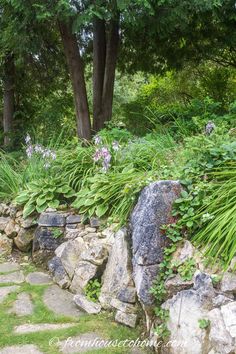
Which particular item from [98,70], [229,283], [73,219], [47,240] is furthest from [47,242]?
[98,70]

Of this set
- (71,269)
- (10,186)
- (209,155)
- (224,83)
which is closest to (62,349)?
(71,269)

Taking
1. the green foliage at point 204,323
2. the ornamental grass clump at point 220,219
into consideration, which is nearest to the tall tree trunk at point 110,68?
the ornamental grass clump at point 220,219

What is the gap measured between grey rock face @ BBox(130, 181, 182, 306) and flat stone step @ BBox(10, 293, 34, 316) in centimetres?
80

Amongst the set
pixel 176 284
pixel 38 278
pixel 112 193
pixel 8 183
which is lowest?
pixel 38 278

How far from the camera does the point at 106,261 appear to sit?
2.98 metres

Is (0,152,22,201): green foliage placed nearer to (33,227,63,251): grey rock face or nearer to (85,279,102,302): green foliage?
(33,227,63,251): grey rock face

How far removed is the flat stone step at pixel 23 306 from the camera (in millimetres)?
2738

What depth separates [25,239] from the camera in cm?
383

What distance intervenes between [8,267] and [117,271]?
1295 millimetres

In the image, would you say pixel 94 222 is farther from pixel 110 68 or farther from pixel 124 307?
pixel 110 68

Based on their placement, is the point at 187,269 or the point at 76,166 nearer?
the point at 187,269

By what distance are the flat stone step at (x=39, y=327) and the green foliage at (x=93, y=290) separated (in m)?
0.33

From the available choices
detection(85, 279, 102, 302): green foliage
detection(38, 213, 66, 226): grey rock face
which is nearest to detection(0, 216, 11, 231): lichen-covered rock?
detection(38, 213, 66, 226): grey rock face

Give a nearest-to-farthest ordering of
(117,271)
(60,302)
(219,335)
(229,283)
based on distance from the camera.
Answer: (219,335)
(229,283)
(117,271)
(60,302)
